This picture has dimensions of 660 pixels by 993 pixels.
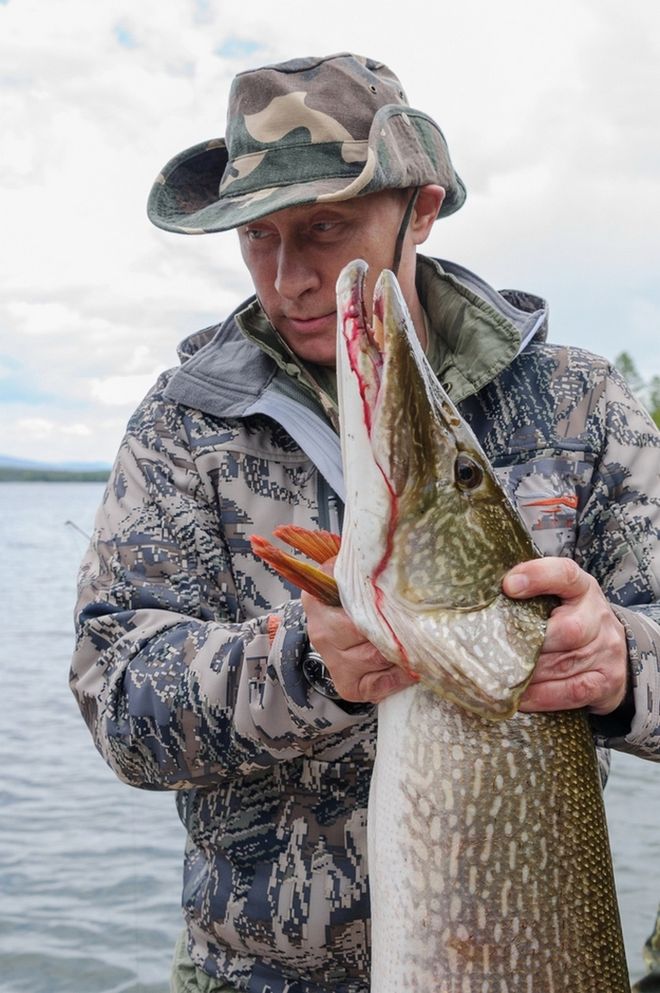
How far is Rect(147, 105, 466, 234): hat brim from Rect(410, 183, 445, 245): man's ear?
0.04m

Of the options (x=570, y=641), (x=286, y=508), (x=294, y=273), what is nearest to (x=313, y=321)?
(x=294, y=273)

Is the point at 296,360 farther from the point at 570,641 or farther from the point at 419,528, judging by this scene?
the point at 570,641

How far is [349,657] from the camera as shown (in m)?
2.14

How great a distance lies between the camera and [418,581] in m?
2.11

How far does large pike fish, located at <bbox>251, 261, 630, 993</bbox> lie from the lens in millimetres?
2078

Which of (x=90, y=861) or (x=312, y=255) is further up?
(x=312, y=255)

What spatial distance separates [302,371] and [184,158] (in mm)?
719

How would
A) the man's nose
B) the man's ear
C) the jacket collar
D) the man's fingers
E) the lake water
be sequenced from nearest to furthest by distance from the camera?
the man's fingers, the man's nose, the jacket collar, the man's ear, the lake water

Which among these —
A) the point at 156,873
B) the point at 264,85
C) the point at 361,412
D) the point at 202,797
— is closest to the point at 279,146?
the point at 264,85

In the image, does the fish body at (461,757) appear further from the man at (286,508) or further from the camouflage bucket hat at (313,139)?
the camouflage bucket hat at (313,139)

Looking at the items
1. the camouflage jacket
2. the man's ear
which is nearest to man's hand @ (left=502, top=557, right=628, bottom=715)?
the camouflage jacket

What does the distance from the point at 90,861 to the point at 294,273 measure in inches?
305

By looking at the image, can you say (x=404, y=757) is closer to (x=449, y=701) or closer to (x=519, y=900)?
(x=449, y=701)

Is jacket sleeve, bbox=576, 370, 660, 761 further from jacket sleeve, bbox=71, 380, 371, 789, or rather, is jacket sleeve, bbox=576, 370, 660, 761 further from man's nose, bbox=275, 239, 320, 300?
man's nose, bbox=275, 239, 320, 300
